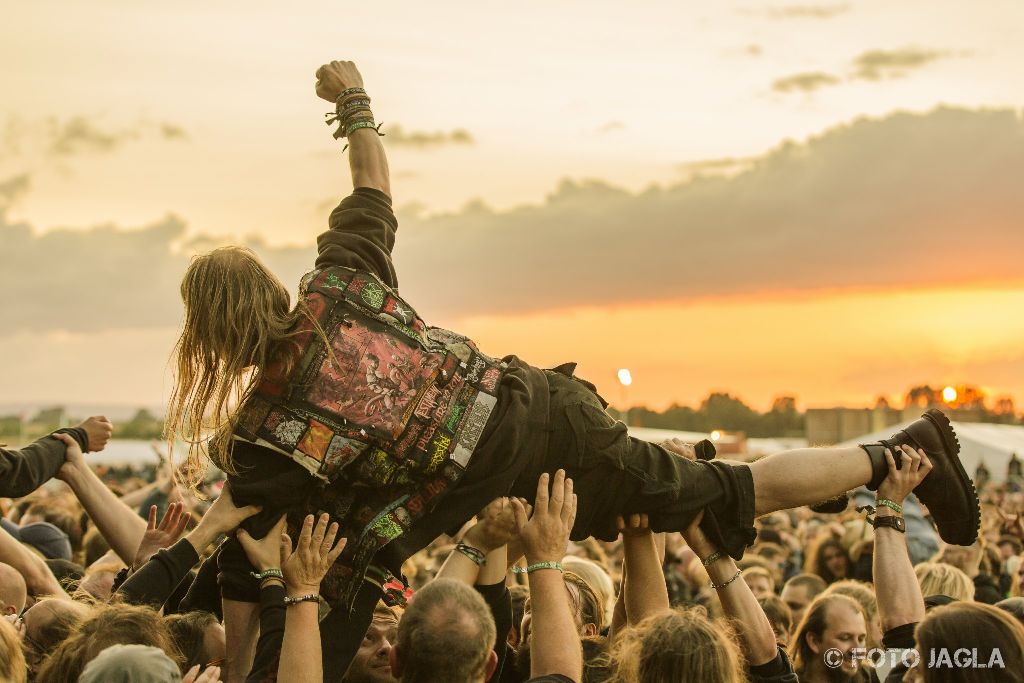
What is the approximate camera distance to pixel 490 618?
3.38 metres

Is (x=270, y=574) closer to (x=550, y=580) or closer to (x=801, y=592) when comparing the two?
(x=550, y=580)

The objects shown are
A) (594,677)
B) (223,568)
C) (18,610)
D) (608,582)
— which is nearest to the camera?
(594,677)

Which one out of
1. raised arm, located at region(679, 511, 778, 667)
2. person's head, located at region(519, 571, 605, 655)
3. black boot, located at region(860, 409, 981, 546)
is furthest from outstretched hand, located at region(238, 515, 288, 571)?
black boot, located at region(860, 409, 981, 546)

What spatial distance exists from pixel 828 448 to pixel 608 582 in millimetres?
1537

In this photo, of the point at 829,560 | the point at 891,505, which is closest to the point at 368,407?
the point at 891,505

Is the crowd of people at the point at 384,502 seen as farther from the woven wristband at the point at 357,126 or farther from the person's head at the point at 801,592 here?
the person's head at the point at 801,592

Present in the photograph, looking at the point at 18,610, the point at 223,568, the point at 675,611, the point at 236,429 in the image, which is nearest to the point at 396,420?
the point at 236,429

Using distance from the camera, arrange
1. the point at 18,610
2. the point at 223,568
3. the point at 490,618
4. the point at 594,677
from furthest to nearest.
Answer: the point at 18,610 → the point at 223,568 → the point at 594,677 → the point at 490,618

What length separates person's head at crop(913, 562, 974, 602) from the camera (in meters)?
5.64

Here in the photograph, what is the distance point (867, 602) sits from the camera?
5.47m

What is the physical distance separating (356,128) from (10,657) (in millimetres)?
2333

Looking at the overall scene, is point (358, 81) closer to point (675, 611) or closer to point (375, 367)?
point (375, 367)

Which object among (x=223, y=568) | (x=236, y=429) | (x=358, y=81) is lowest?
(x=223, y=568)

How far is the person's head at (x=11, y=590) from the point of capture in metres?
4.57
